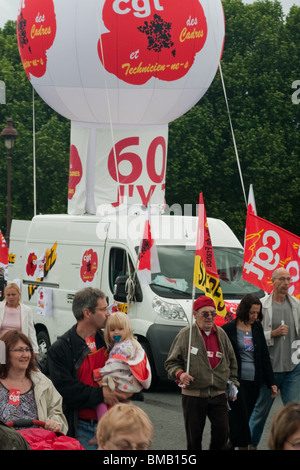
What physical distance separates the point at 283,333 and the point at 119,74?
942 cm

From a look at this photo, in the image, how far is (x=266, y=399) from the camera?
9695 mm

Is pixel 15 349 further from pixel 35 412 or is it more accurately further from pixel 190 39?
pixel 190 39

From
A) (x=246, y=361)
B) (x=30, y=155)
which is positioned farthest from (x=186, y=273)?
(x=30, y=155)

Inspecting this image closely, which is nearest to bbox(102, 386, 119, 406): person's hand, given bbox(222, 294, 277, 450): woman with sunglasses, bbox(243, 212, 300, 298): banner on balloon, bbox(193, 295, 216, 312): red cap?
bbox(193, 295, 216, 312): red cap

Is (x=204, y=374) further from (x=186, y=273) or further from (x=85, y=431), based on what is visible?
(x=186, y=273)

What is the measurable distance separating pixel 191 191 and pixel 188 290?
22214mm

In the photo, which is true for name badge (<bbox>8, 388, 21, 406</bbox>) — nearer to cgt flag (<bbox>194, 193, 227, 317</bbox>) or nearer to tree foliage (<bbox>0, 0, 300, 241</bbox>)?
cgt flag (<bbox>194, 193, 227, 317</bbox>)

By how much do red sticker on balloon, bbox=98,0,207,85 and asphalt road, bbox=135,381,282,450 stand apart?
20.0 ft

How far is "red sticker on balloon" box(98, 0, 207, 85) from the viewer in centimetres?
1795

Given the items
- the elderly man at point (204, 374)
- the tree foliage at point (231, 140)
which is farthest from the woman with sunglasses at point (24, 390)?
the tree foliage at point (231, 140)

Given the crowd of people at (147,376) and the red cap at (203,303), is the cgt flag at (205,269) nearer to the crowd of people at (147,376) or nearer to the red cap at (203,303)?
the crowd of people at (147,376)
